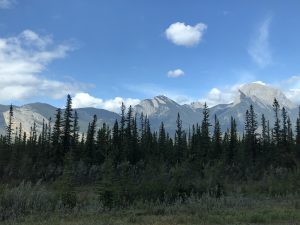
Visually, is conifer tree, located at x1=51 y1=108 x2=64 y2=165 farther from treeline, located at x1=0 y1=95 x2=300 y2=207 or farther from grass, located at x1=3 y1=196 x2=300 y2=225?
grass, located at x1=3 y1=196 x2=300 y2=225

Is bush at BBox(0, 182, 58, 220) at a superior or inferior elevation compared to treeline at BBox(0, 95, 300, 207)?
inferior

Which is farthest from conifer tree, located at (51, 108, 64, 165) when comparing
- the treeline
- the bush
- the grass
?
the grass

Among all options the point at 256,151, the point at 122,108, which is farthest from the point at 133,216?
the point at 122,108

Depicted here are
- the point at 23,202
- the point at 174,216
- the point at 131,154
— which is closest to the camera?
the point at 174,216

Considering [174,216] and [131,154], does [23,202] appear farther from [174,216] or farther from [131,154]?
[131,154]

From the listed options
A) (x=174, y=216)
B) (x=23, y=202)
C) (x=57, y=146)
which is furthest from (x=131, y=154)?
(x=174, y=216)

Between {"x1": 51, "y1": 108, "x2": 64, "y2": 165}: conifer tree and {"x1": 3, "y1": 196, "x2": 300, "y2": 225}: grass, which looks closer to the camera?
{"x1": 3, "y1": 196, "x2": 300, "y2": 225}: grass

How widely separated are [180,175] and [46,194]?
709cm

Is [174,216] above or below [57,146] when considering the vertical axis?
below

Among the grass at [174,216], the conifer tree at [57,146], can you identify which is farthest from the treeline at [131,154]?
the grass at [174,216]

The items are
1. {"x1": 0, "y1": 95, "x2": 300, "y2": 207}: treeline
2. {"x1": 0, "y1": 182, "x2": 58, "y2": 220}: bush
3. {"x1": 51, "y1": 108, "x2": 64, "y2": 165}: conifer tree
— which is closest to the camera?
{"x1": 0, "y1": 182, "x2": 58, "y2": 220}: bush

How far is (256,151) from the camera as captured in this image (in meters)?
95.5

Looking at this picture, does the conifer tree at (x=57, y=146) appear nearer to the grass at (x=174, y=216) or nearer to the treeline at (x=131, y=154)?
the treeline at (x=131, y=154)

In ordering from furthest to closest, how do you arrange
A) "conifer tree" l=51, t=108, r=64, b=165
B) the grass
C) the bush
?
"conifer tree" l=51, t=108, r=64, b=165 → the bush → the grass
